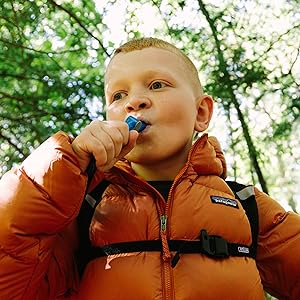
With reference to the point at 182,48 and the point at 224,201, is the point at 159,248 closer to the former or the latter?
the point at 224,201

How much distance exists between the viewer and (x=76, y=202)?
4.17ft

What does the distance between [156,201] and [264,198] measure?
0.46m

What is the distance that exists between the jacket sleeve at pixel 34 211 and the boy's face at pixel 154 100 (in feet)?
1.12

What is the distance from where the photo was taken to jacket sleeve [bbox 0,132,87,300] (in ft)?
3.98

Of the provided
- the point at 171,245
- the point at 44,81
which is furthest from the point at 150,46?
the point at 44,81

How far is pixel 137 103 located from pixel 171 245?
431 mm

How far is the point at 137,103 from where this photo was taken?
1567 millimetres

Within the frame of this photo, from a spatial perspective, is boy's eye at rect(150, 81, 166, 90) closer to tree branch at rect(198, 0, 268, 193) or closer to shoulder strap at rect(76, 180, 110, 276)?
shoulder strap at rect(76, 180, 110, 276)

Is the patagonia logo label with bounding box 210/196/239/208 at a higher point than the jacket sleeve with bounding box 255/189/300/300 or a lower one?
higher

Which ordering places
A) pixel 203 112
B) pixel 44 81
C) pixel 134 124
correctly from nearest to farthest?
pixel 134 124 < pixel 203 112 < pixel 44 81

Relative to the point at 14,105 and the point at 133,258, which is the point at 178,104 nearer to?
the point at 133,258

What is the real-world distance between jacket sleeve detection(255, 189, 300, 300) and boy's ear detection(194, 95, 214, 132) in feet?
1.07

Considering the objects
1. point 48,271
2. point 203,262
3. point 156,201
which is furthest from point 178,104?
point 48,271

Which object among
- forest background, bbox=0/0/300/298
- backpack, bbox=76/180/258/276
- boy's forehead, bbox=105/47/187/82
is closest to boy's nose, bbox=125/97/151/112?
boy's forehead, bbox=105/47/187/82
